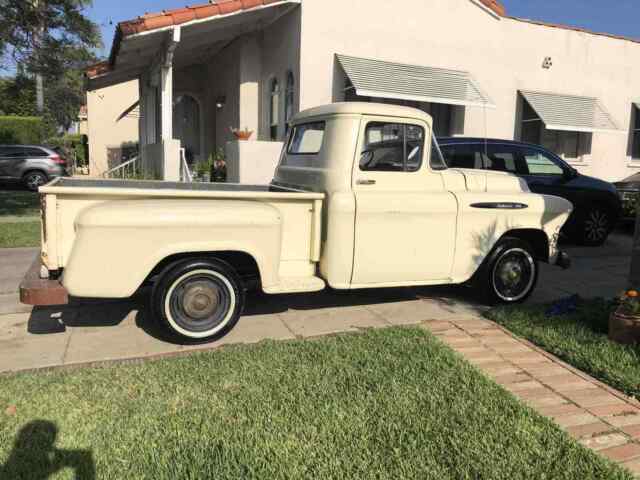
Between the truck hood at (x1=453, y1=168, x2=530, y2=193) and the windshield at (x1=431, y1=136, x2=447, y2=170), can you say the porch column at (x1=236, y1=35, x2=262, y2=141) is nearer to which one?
the truck hood at (x1=453, y1=168, x2=530, y2=193)

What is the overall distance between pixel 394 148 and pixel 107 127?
901 inches

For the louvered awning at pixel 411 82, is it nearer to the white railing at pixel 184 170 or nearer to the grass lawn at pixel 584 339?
the white railing at pixel 184 170

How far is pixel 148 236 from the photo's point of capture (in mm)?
4027

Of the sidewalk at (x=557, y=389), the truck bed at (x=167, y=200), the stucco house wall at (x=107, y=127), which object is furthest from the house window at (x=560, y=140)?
the stucco house wall at (x=107, y=127)

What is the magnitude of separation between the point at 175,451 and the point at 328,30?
31.8 feet

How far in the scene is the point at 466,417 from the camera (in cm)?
329

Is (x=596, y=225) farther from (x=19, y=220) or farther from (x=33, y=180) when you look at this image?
(x=33, y=180)

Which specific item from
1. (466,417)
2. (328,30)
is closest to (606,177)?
(328,30)

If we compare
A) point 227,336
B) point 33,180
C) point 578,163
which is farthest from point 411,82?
point 33,180

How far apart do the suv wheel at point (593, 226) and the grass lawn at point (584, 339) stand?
4.14m

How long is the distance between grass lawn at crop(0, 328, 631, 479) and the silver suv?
15058 mm

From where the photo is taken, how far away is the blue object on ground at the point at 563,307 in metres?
5.27

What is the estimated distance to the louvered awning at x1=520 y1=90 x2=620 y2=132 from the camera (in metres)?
12.9

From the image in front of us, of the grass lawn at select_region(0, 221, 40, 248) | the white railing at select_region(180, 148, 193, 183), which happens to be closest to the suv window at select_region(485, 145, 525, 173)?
the white railing at select_region(180, 148, 193, 183)
